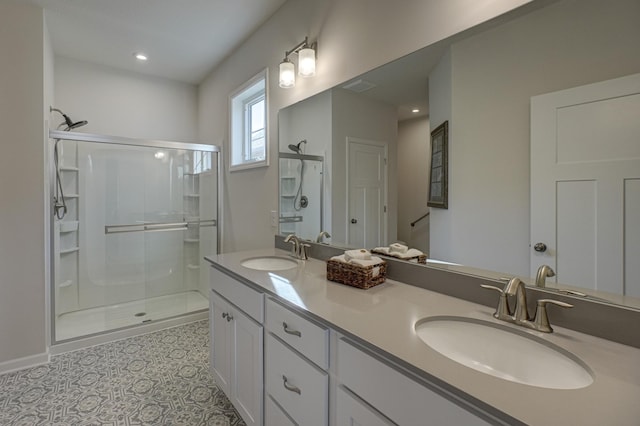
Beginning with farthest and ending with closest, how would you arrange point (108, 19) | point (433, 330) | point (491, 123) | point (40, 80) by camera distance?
point (108, 19)
point (40, 80)
point (491, 123)
point (433, 330)

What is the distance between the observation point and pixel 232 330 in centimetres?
156

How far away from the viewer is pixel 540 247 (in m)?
0.99

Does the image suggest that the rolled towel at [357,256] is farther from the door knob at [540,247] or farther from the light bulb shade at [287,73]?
the light bulb shade at [287,73]

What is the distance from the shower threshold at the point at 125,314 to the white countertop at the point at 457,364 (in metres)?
2.13

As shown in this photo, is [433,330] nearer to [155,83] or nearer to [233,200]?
[233,200]

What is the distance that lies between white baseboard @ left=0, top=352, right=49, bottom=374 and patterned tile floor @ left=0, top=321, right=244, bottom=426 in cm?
5

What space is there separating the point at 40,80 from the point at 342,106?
2.21 metres

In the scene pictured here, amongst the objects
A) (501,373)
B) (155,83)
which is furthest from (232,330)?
(155,83)

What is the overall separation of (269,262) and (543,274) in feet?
4.73

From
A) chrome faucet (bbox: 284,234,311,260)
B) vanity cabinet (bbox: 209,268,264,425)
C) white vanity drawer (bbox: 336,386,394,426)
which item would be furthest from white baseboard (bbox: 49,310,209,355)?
white vanity drawer (bbox: 336,386,394,426)

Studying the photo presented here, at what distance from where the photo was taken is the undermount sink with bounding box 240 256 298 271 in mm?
1849

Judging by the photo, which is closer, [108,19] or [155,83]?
[108,19]

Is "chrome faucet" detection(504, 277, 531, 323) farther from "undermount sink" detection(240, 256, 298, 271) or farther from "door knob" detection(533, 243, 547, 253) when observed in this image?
"undermount sink" detection(240, 256, 298, 271)

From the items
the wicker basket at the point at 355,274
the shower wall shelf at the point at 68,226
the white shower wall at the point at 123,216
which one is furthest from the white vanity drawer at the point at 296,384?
the shower wall shelf at the point at 68,226
